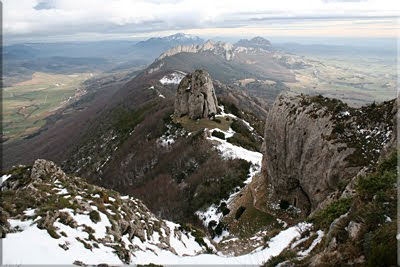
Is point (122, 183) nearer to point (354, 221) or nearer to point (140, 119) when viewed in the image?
point (140, 119)

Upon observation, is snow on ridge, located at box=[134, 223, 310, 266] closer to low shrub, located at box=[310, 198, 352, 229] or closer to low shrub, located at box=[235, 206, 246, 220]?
low shrub, located at box=[310, 198, 352, 229]

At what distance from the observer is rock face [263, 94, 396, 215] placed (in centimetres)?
2277

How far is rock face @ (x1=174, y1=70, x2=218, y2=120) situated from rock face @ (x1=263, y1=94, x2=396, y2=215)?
159 ft

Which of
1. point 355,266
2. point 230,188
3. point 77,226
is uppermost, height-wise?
point 355,266

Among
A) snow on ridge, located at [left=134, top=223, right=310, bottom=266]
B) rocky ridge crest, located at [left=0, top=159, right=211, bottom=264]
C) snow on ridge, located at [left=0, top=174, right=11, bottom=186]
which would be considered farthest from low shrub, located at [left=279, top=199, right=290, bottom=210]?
snow on ridge, located at [left=0, top=174, right=11, bottom=186]

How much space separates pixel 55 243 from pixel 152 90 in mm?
172072

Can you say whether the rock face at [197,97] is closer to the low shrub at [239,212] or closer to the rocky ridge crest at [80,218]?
the low shrub at [239,212]

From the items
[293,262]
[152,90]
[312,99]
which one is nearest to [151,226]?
[293,262]

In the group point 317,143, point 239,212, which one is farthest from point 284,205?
point 317,143

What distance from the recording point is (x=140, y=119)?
117 metres

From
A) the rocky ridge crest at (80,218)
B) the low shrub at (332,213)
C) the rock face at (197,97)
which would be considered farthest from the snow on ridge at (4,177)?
the rock face at (197,97)

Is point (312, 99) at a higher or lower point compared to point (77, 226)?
higher

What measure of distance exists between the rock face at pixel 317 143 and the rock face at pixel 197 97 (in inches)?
1908

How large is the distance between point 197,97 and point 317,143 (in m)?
56.7
